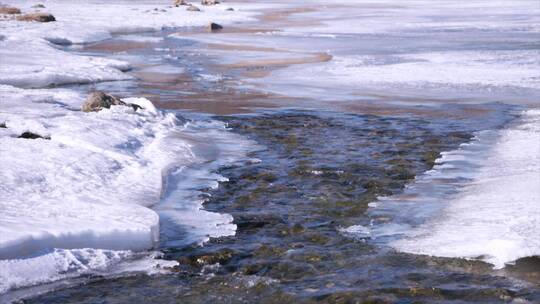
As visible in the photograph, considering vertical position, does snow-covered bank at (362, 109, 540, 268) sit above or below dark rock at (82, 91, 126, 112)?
below

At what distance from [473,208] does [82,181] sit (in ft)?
12.5

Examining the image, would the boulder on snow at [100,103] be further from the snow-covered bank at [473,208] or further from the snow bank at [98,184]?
the snow-covered bank at [473,208]

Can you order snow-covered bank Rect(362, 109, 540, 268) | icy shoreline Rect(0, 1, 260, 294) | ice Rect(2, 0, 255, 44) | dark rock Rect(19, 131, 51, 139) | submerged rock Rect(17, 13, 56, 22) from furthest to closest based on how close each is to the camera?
submerged rock Rect(17, 13, 56, 22) < ice Rect(2, 0, 255, 44) < dark rock Rect(19, 131, 51, 139) < snow-covered bank Rect(362, 109, 540, 268) < icy shoreline Rect(0, 1, 260, 294)

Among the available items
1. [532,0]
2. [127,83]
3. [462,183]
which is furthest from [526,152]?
[532,0]

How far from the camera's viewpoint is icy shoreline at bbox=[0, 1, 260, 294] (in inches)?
259

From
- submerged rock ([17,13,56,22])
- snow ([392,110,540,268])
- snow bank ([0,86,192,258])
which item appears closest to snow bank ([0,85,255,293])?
snow bank ([0,86,192,258])

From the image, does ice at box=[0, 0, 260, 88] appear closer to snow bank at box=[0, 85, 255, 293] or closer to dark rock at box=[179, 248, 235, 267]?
snow bank at box=[0, 85, 255, 293]

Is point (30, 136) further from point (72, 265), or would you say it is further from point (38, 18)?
point (38, 18)

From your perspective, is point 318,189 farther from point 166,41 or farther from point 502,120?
point 166,41

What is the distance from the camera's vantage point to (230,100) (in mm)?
15836

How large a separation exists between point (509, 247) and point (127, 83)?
12.7 m

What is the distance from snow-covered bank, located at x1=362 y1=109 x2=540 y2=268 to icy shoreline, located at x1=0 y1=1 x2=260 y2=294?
1.69m

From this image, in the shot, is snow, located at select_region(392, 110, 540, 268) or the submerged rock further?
the submerged rock

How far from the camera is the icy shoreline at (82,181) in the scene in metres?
6.57
